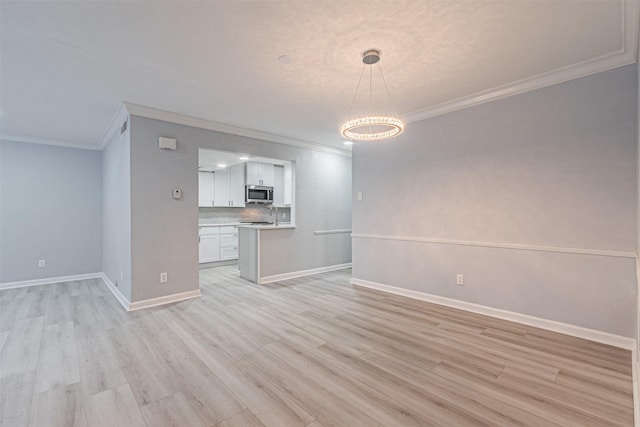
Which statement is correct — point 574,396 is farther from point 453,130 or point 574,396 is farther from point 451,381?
point 453,130

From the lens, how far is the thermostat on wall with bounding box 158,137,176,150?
386 cm

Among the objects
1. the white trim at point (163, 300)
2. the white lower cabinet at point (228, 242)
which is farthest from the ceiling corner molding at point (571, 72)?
the white lower cabinet at point (228, 242)

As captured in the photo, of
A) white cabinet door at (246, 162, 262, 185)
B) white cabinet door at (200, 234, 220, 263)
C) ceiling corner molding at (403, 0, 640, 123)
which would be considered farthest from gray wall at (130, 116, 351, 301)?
ceiling corner molding at (403, 0, 640, 123)

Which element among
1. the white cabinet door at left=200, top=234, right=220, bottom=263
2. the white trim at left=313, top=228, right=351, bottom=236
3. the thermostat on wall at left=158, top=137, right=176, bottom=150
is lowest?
the white cabinet door at left=200, top=234, right=220, bottom=263

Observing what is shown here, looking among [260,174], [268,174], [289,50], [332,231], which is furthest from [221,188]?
[289,50]

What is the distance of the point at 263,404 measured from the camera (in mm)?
1853

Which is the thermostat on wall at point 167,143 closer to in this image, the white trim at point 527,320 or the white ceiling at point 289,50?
the white ceiling at point 289,50

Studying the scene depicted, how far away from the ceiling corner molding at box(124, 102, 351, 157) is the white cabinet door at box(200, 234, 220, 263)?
2.86 m

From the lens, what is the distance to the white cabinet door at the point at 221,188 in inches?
279

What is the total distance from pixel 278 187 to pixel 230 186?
1.18 m

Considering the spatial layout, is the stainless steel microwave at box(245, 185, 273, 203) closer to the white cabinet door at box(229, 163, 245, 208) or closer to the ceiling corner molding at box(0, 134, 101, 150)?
the white cabinet door at box(229, 163, 245, 208)

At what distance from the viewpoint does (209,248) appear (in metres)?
6.54

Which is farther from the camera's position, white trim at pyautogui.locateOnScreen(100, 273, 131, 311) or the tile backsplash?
the tile backsplash

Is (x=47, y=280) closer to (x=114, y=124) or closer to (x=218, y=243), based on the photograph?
(x=218, y=243)
